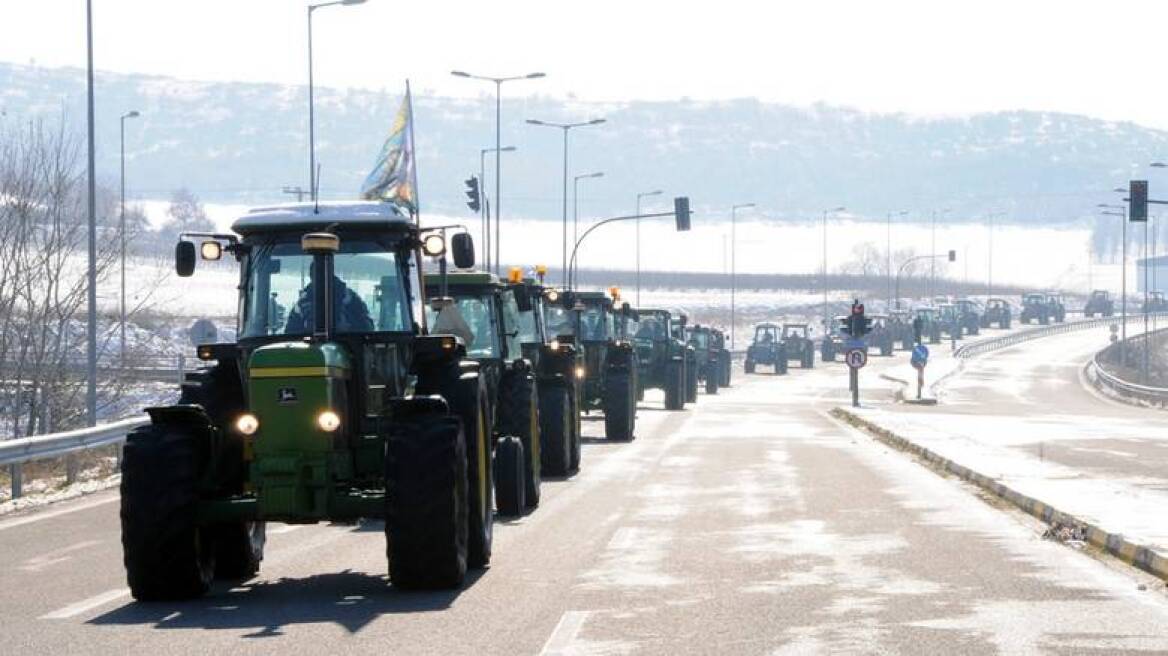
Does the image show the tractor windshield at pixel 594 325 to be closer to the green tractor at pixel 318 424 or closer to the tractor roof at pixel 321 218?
the green tractor at pixel 318 424

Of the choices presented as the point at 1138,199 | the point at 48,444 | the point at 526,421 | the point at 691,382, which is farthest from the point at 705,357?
the point at 526,421

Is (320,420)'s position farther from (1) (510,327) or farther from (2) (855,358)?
(2) (855,358)

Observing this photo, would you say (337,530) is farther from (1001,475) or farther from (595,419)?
(595,419)

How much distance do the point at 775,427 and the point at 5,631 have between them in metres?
31.6

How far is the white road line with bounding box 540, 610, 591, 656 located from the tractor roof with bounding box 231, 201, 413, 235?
3.65 metres

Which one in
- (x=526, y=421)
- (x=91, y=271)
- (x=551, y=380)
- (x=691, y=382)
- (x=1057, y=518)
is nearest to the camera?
(x=1057, y=518)

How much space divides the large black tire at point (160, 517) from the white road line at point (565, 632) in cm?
270

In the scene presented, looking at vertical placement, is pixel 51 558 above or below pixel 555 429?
below

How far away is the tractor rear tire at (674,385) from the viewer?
5125cm

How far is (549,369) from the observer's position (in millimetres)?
27094

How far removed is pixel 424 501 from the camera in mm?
13414

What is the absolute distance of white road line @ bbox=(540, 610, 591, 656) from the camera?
36.6ft

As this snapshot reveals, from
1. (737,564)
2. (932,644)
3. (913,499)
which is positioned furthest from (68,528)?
(932,644)

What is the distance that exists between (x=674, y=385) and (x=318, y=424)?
3832 centimetres
